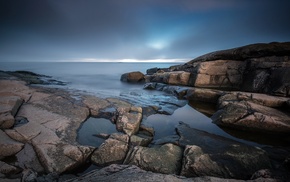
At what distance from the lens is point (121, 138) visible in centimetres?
484

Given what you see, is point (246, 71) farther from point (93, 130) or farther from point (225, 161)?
point (93, 130)

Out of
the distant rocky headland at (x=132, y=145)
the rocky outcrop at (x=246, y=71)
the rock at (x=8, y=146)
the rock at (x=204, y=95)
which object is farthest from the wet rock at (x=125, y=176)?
the rocky outcrop at (x=246, y=71)

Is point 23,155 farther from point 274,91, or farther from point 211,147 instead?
point 274,91

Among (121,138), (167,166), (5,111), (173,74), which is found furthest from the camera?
(173,74)

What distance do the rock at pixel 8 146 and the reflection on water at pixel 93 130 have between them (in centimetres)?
157

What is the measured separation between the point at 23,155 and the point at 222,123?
7.62m

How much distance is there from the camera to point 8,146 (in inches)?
152

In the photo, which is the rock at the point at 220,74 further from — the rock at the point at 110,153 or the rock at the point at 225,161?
the rock at the point at 110,153

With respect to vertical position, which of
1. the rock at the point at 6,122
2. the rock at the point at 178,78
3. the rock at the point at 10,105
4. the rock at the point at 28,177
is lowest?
the rock at the point at 28,177

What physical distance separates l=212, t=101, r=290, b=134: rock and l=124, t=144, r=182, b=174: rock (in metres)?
3.98

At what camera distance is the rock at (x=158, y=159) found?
3.75m

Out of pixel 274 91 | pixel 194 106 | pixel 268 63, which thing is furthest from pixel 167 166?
pixel 268 63

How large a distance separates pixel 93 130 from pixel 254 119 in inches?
274

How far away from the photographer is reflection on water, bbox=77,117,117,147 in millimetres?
5085
